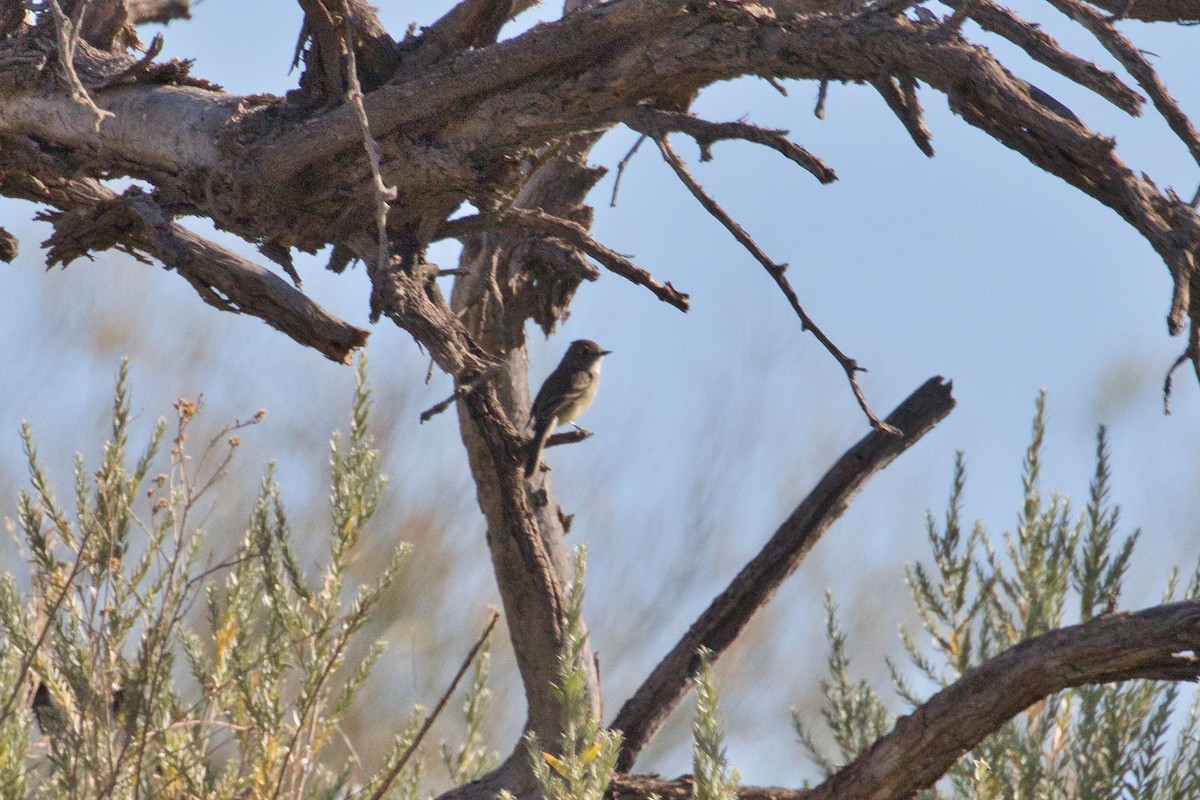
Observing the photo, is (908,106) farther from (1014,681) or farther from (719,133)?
(1014,681)

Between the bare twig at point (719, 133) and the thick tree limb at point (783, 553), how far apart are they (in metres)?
1.27

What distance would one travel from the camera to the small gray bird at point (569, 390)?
4.46 m

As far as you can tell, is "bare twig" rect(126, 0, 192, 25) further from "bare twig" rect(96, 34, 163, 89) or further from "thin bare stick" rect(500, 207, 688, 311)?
"thin bare stick" rect(500, 207, 688, 311)

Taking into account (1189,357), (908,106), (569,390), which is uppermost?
(569,390)

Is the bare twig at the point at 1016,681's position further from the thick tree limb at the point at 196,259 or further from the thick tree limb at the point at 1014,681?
the thick tree limb at the point at 196,259

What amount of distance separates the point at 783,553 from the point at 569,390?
2026 mm

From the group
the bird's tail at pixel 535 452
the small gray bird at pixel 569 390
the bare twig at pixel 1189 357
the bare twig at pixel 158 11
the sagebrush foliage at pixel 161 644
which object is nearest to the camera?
the bare twig at pixel 1189 357

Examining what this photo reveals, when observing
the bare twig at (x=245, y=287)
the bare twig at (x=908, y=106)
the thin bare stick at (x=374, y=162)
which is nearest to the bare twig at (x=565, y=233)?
the thin bare stick at (x=374, y=162)

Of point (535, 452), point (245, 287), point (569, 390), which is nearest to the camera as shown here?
point (245, 287)

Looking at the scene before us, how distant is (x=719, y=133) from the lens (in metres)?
2.41

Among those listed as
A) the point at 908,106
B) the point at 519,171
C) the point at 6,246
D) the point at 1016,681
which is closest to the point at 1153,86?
the point at 908,106

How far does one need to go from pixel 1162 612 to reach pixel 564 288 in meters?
2.18

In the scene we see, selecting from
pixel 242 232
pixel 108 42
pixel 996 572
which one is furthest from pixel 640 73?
pixel 996 572

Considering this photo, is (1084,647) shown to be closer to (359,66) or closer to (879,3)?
(879,3)
